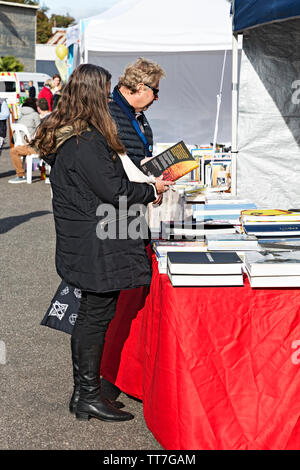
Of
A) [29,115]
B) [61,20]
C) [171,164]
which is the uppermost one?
[61,20]

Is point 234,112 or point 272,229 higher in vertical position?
point 234,112

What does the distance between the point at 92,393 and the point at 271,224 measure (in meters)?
1.24

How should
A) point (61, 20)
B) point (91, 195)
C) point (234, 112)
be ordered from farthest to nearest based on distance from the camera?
point (61, 20) → point (234, 112) → point (91, 195)

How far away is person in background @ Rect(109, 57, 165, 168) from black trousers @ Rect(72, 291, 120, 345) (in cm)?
82

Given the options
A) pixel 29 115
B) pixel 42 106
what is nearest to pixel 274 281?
pixel 42 106

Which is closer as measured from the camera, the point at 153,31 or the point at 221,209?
the point at 221,209

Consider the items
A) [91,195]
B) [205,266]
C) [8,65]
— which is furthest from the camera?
[8,65]

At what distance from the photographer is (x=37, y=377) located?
146 inches

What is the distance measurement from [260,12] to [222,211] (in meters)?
1.63

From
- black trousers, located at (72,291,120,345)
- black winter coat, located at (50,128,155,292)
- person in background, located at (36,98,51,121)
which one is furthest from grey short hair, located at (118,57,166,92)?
person in background, located at (36,98,51,121)

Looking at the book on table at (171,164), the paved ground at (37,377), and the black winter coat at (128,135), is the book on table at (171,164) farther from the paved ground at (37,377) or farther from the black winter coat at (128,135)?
the paved ground at (37,377)

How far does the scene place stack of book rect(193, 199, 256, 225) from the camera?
363cm

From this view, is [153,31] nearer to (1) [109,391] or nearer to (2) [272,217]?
(2) [272,217]

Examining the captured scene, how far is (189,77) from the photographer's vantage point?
11.1 m
